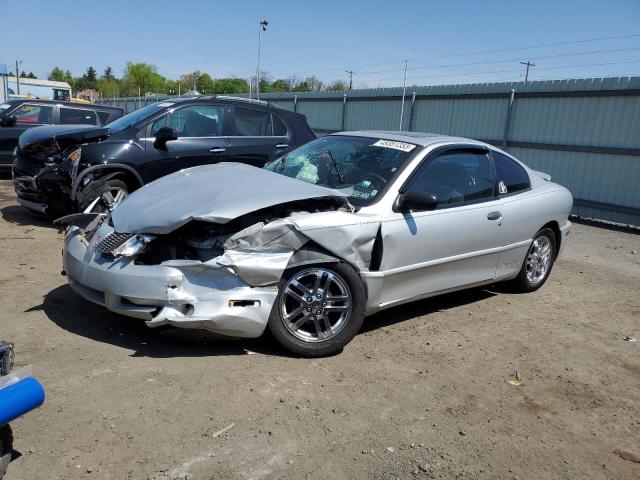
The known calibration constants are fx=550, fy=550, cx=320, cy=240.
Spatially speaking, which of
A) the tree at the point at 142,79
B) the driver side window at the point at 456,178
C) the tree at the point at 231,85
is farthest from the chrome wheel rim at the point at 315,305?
the tree at the point at 142,79

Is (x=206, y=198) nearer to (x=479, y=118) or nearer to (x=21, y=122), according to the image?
(x=21, y=122)

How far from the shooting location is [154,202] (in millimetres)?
4109

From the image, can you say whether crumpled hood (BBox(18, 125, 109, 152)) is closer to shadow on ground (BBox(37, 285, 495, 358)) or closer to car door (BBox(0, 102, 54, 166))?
shadow on ground (BBox(37, 285, 495, 358))

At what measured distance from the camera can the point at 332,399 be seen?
11.0ft

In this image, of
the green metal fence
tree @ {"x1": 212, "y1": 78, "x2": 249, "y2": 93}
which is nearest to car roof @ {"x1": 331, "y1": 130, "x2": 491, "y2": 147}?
the green metal fence

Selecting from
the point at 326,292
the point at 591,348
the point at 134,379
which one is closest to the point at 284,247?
the point at 326,292

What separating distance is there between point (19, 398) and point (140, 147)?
530 centimetres

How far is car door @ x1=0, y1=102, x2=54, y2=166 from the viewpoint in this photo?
426 inches

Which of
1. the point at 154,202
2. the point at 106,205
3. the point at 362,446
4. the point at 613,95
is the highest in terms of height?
the point at 613,95

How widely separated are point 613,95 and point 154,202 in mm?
9896

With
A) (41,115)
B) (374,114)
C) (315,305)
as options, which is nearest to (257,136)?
(315,305)

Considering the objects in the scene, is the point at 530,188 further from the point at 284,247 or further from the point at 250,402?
the point at 250,402

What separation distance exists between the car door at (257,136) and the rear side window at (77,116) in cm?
451

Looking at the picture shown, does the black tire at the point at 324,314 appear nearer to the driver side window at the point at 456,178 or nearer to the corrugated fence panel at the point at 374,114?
the driver side window at the point at 456,178
